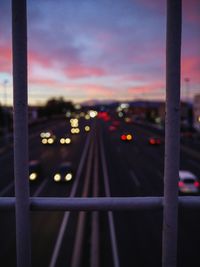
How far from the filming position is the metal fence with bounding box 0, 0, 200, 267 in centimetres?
159

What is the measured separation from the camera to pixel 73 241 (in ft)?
36.6

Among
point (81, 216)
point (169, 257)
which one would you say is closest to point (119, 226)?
point (81, 216)

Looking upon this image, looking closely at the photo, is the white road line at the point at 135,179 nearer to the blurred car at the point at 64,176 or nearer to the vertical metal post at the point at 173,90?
the blurred car at the point at 64,176

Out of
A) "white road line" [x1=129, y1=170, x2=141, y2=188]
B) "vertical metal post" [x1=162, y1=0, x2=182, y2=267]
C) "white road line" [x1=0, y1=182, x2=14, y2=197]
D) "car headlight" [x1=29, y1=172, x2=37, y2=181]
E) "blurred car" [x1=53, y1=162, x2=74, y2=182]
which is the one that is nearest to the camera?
"vertical metal post" [x1=162, y1=0, x2=182, y2=267]

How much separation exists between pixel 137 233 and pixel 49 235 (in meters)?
3.37

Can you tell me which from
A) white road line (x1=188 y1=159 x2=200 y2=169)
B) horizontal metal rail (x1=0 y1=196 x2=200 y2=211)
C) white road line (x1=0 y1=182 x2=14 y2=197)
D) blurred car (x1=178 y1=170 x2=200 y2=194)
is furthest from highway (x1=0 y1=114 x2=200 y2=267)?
white road line (x1=188 y1=159 x2=200 y2=169)

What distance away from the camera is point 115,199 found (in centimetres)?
170

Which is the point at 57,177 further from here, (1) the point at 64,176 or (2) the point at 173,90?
(2) the point at 173,90

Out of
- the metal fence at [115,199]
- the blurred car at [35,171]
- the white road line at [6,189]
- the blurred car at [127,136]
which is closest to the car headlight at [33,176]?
the blurred car at [35,171]

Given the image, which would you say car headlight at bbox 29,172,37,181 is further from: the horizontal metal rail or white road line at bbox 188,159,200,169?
the horizontal metal rail

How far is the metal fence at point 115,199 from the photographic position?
5.22 feet

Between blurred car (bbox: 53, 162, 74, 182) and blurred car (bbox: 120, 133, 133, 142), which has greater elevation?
blurred car (bbox: 120, 133, 133, 142)

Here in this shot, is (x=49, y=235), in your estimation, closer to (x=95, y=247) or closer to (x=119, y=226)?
(x=95, y=247)

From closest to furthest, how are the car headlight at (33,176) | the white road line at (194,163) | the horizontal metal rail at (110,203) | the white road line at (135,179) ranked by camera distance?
the horizontal metal rail at (110,203) → the white road line at (135,179) → the car headlight at (33,176) → the white road line at (194,163)
